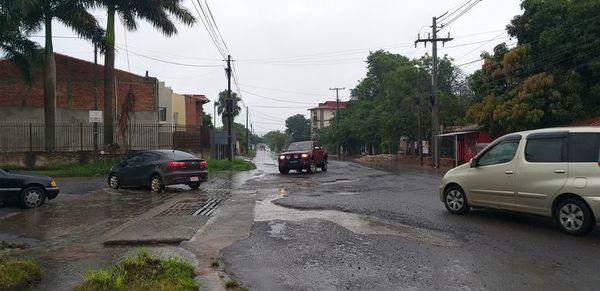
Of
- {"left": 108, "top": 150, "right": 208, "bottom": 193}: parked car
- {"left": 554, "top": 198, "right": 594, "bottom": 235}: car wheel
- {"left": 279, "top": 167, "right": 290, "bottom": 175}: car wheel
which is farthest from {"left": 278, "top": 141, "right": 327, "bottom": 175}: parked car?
{"left": 554, "top": 198, "right": 594, "bottom": 235}: car wheel

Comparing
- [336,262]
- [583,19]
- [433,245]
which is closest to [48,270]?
[336,262]

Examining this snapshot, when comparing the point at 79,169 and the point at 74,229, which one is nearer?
the point at 74,229

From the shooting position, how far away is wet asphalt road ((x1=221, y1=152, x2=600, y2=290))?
5637 mm

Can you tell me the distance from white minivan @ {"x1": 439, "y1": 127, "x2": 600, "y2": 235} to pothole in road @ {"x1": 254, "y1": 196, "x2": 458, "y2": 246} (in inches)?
70.5

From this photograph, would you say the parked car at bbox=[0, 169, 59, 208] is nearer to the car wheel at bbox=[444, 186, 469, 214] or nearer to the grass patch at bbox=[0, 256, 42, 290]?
the grass patch at bbox=[0, 256, 42, 290]

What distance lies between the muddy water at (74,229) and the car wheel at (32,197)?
0.78ft

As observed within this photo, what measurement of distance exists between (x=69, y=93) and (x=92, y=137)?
475cm

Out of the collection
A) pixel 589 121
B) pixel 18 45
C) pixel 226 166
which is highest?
pixel 18 45

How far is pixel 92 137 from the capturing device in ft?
102

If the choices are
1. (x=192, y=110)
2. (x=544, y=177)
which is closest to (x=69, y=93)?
(x=192, y=110)

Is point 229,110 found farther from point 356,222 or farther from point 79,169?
point 356,222

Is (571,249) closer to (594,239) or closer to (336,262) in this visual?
(594,239)

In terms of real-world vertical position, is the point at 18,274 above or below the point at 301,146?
below

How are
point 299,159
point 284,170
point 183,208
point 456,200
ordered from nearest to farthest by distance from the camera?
1. point 456,200
2. point 183,208
3. point 299,159
4. point 284,170
